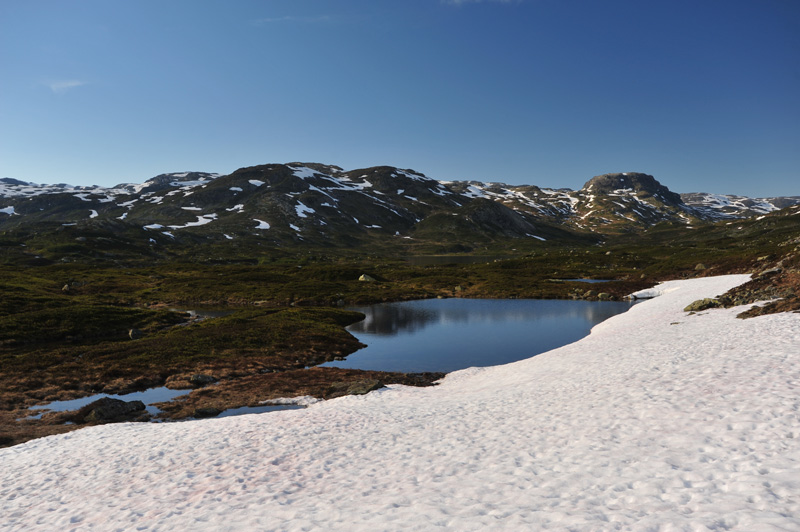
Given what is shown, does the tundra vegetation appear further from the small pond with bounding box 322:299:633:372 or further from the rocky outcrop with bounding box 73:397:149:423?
the small pond with bounding box 322:299:633:372

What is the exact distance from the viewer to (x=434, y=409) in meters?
24.1

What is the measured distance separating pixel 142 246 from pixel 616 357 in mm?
220737

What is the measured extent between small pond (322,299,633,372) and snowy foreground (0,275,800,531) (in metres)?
16.9

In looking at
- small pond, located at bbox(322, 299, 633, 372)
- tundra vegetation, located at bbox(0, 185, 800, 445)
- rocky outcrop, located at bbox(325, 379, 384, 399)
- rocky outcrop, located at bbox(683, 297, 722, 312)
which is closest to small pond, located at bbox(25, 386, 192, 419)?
tundra vegetation, located at bbox(0, 185, 800, 445)

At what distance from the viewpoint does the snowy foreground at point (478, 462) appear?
10.7 metres

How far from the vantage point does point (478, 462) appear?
589 inches

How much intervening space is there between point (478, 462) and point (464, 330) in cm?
4396

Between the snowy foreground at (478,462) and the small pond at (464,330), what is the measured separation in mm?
16930

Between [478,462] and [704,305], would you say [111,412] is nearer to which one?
[478,462]

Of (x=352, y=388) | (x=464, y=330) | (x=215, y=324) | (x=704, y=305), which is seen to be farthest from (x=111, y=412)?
(x=704, y=305)

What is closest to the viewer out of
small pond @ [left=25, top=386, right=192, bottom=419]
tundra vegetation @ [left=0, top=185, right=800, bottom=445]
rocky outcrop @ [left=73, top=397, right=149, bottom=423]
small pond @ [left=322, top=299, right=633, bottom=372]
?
rocky outcrop @ [left=73, top=397, right=149, bottom=423]

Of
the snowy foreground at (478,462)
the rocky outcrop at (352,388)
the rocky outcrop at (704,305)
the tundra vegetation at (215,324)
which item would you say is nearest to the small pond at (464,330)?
the tundra vegetation at (215,324)

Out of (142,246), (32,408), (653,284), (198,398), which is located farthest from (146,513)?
(142,246)

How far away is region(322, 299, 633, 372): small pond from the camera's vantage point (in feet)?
142
